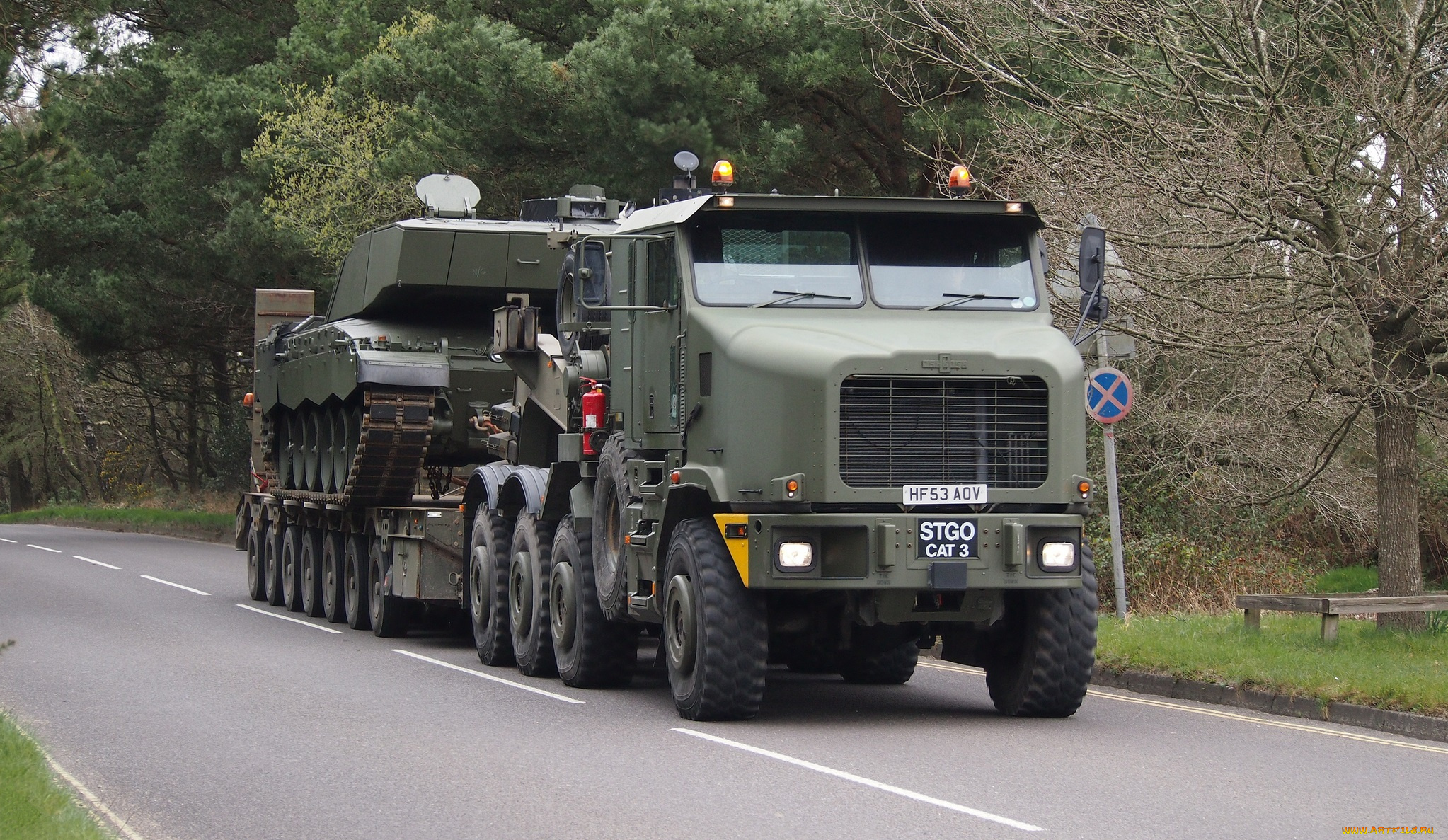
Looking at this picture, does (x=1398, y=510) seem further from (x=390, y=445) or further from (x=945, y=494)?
(x=390, y=445)

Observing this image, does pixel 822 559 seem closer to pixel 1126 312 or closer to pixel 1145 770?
pixel 1145 770

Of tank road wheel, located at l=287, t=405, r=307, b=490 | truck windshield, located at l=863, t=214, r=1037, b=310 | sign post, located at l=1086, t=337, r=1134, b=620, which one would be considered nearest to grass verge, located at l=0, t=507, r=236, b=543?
tank road wheel, located at l=287, t=405, r=307, b=490

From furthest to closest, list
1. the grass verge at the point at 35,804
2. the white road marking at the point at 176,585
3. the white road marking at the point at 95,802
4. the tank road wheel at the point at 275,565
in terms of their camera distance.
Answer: the white road marking at the point at 176,585 → the tank road wheel at the point at 275,565 → the white road marking at the point at 95,802 → the grass verge at the point at 35,804

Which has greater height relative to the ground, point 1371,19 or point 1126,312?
point 1371,19

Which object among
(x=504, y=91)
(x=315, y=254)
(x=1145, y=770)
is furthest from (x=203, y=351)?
(x=1145, y=770)

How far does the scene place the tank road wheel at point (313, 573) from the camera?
69.3 ft

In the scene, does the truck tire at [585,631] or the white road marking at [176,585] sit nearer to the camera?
the truck tire at [585,631]

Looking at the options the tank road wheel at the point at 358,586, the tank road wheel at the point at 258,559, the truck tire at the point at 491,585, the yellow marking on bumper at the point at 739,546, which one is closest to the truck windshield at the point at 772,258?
the yellow marking on bumper at the point at 739,546

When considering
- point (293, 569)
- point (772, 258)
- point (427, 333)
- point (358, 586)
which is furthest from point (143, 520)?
point (772, 258)

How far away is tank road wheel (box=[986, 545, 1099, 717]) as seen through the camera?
1148 centimetres

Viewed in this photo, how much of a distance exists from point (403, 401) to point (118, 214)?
25201 millimetres

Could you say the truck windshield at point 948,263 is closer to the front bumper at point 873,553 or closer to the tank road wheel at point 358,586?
the front bumper at point 873,553

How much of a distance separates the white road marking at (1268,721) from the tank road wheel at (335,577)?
30.0 feet

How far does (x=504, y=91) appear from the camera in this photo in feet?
86.9
